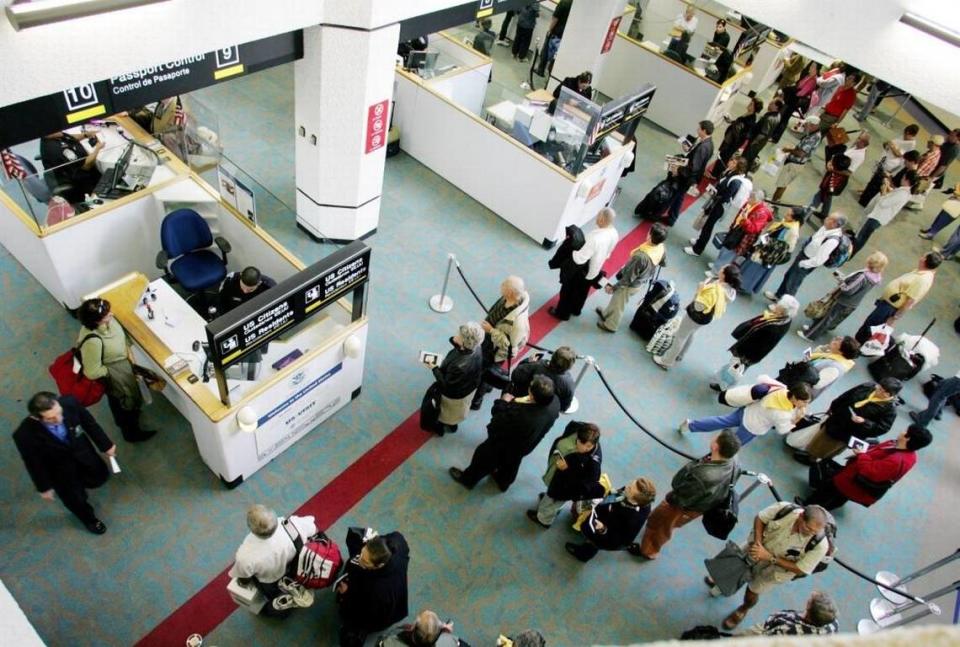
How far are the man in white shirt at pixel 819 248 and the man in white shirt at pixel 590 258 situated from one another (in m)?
2.31

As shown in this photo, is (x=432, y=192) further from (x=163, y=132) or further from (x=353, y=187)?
(x=163, y=132)

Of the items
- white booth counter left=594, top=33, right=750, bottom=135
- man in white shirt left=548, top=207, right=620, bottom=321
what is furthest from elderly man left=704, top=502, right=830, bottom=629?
white booth counter left=594, top=33, right=750, bottom=135

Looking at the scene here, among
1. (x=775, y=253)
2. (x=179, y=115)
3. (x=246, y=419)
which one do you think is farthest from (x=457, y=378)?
(x=775, y=253)

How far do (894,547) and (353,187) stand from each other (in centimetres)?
619

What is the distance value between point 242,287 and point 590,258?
3.18m

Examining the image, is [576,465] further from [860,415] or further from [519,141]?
[519,141]

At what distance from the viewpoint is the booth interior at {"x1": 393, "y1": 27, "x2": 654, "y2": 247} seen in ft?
23.2

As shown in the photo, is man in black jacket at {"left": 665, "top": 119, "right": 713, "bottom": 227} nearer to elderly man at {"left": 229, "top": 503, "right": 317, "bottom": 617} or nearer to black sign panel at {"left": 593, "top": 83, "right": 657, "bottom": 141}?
black sign panel at {"left": 593, "top": 83, "right": 657, "bottom": 141}

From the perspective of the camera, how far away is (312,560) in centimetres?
372

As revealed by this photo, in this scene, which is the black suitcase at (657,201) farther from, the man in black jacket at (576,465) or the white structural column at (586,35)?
the man in black jacket at (576,465)

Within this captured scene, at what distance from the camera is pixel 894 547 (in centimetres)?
557

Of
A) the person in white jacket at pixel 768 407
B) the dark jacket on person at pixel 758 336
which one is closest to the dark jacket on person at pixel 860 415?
the person in white jacket at pixel 768 407

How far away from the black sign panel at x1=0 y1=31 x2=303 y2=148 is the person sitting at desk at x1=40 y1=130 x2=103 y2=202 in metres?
1.15

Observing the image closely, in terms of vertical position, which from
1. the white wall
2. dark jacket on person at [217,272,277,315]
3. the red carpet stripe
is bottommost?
the red carpet stripe
